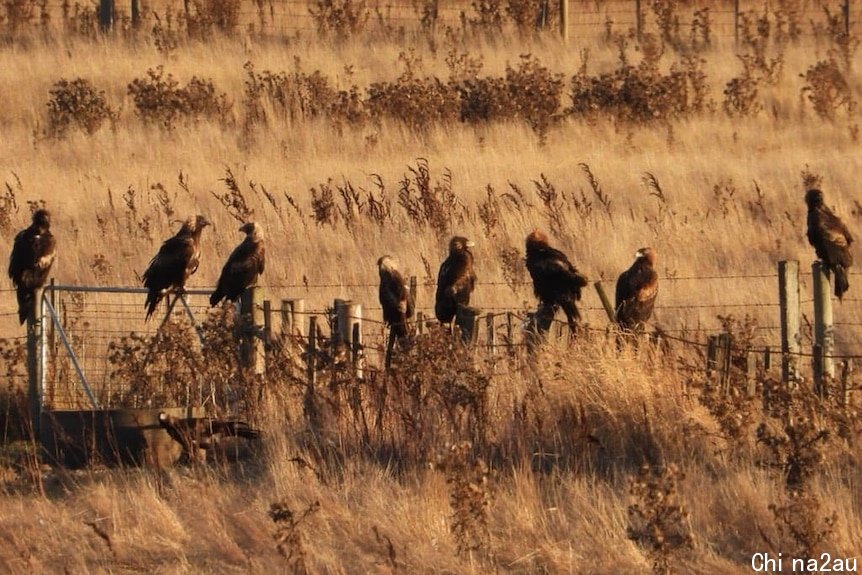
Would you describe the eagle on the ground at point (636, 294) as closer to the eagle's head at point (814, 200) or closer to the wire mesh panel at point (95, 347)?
the eagle's head at point (814, 200)

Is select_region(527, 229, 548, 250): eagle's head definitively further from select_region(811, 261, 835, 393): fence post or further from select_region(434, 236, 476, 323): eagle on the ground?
select_region(811, 261, 835, 393): fence post

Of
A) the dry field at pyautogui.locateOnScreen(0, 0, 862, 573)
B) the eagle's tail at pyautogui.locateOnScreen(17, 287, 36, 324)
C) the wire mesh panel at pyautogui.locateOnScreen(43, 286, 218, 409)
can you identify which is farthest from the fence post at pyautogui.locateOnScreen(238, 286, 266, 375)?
the eagle's tail at pyautogui.locateOnScreen(17, 287, 36, 324)

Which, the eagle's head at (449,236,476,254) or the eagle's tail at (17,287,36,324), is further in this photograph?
the eagle's head at (449,236,476,254)

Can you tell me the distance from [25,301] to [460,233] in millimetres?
5333

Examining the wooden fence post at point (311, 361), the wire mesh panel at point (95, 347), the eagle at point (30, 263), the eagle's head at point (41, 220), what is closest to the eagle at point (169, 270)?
the wire mesh panel at point (95, 347)

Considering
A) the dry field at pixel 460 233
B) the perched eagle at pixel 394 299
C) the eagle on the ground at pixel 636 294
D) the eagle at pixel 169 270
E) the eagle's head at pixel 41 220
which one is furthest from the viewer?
the eagle's head at pixel 41 220

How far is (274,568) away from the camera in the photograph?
6684mm

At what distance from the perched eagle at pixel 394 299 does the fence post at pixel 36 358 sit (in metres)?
2.19

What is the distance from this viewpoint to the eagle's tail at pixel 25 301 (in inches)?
383

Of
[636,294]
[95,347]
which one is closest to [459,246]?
[636,294]

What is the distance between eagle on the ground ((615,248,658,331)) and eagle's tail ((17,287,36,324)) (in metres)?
3.82

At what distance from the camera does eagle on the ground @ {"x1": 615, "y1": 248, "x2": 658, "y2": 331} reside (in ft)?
32.4

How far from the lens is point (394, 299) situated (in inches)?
386

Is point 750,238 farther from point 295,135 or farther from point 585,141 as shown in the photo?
point 295,135
